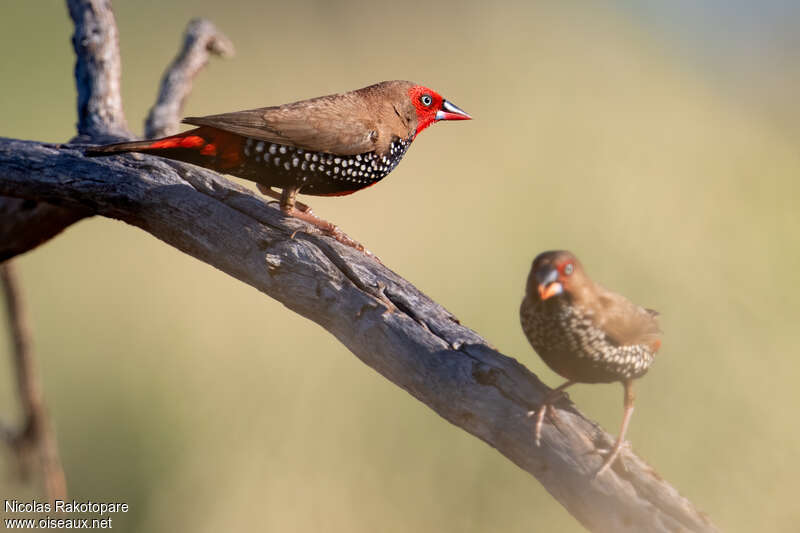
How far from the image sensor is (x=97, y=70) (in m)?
3.95

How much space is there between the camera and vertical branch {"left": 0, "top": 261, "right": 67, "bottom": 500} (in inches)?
175

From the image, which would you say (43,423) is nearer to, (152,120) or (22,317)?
(22,317)

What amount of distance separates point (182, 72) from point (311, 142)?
7.04ft

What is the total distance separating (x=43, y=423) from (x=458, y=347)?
10.9 ft

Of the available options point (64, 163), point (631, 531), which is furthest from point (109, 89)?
point (631, 531)

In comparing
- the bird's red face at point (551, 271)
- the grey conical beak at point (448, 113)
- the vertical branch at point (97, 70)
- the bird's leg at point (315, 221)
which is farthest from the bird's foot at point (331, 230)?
the vertical branch at point (97, 70)

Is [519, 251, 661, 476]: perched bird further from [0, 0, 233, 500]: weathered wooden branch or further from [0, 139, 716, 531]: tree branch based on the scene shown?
[0, 0, 233, 500]: weathered wooden branch

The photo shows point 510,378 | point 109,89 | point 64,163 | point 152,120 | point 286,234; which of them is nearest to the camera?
point 510,378

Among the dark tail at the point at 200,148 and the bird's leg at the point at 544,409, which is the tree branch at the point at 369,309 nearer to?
the bird's leg at the point at 544,409

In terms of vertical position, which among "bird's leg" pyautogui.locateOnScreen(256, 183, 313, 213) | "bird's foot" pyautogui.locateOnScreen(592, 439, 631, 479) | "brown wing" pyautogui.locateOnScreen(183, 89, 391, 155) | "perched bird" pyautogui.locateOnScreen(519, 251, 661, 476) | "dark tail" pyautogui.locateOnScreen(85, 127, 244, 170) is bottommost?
"bird's foot" pyautogui.locateOnScreen(592, 439, 631, 479)

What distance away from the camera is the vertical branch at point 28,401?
444 centimetres

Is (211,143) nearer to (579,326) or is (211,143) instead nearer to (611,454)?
(579,326)

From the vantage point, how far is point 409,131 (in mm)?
3074

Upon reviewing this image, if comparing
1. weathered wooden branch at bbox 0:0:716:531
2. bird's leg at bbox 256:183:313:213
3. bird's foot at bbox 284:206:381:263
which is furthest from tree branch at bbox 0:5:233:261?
bird's foot at bbox 284:206:381:263
